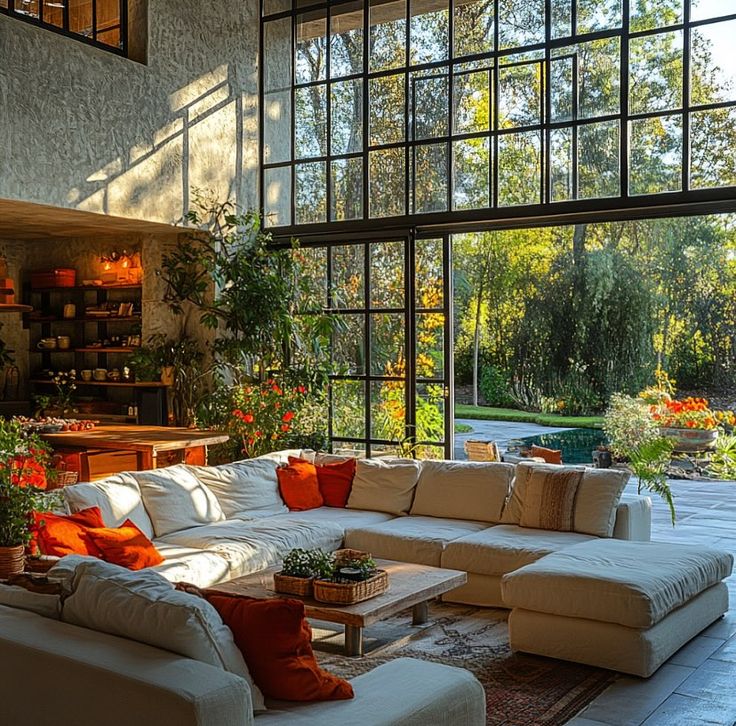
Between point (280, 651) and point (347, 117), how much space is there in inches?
255

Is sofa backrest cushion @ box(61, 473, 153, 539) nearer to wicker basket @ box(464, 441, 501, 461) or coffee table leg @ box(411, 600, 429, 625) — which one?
coffee table leg @ box(411, 600, 429, 625)

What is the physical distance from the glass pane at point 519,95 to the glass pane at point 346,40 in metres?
1.46

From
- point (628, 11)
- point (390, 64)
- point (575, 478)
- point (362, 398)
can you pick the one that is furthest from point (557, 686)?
point (390, 64)

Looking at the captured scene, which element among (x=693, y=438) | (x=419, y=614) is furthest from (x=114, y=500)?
(x=693, y=438)

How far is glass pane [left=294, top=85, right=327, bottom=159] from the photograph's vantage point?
8836 millimetres

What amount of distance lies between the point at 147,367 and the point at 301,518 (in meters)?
3.08

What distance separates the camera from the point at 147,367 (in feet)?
29.2

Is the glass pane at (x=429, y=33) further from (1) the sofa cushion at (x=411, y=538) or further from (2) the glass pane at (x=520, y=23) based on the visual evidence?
(1) the sofa cushion at (x=411, y=538)

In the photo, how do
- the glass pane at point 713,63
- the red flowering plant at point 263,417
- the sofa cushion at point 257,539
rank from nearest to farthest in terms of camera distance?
1. the sofa cushion at point 257,539
2. the glass pane at point 713,63
3. the red flowering plant at point 263,417

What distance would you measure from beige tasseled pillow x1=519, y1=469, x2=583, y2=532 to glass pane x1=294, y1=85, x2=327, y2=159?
4.06 metres

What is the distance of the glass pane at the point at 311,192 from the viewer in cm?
880

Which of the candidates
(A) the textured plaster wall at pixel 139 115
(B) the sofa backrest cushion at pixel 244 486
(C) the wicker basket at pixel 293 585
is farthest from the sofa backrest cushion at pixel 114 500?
(A) the textured plaster wall at pixel 139 115

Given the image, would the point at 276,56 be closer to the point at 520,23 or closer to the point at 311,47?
the point at 311,47

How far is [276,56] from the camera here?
9.18m
